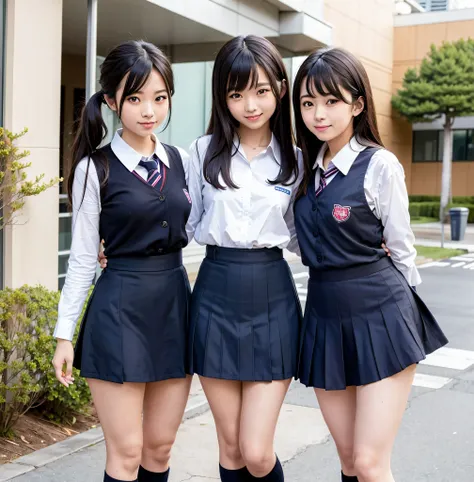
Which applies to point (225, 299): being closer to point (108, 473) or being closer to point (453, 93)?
point (108, 473)

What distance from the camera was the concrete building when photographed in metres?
4.93

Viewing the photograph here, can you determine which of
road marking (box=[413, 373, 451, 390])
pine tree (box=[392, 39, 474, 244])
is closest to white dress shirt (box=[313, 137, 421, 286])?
road marking (box=[413, 373, 451, 390])

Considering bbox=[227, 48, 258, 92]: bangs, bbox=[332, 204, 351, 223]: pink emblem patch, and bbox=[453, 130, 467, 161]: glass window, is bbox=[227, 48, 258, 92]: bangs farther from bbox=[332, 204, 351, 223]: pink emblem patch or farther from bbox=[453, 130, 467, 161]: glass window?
bbox=[453, 130, 467, 161]: glass window

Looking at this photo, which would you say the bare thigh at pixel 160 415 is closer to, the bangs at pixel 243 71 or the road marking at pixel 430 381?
the bangs at pixel 243 71

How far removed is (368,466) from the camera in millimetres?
2709

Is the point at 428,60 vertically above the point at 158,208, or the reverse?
the point at 428,60

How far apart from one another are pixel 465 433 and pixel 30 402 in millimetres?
2789

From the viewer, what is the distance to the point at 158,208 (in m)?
2.84

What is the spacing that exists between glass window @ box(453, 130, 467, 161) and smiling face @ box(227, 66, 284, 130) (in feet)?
111

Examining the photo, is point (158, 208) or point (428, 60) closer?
point (158, 208)

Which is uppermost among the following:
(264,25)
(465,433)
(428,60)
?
(428,60)

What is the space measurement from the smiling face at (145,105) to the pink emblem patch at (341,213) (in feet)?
2.44

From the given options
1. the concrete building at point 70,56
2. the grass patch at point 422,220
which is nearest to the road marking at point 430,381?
the concrete building at point 70,56

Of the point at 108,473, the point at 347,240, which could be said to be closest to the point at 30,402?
the point at 108,473
